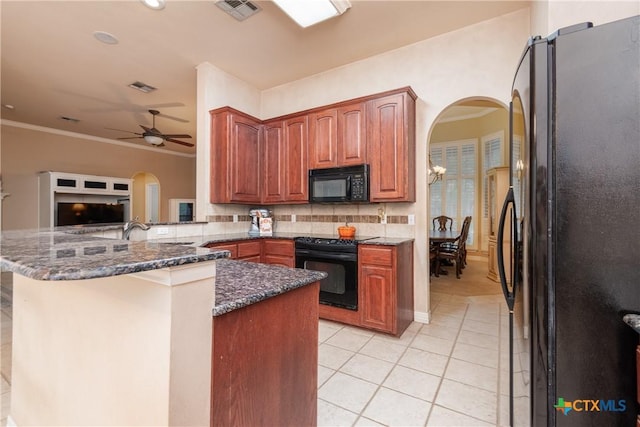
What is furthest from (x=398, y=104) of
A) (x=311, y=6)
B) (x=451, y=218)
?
(x=451, y=218)

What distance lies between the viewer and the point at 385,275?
2.61 meters

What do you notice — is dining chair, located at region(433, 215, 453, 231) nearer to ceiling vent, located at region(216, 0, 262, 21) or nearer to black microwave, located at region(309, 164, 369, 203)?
black microwave, located at region(309, 164, 369, 203)

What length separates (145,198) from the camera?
7859 mm

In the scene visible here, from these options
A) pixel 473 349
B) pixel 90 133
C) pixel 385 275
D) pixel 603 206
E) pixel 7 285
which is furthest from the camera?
pixel 90 133

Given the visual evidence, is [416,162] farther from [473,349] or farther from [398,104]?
[473,349]

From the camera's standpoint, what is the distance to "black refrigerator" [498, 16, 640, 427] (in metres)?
0.86

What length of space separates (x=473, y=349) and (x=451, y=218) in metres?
5.09

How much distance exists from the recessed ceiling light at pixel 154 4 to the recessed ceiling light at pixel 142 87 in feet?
6.03

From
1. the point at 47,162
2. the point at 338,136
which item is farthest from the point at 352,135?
the point at 47,162

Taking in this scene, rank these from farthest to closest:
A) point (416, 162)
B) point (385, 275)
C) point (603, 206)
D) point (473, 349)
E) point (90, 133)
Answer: point (90, 133) → point (416, 162) → point (385, 275) → point (473, 349) → point (603, 206)

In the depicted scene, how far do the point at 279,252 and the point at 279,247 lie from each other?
0.06 meters

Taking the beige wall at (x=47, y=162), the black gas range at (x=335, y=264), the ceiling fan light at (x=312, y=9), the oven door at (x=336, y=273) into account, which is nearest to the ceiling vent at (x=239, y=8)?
the ceiling fan light at (x=312, y=9)

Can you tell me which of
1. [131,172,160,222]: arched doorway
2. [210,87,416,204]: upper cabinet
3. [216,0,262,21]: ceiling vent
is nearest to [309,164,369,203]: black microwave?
[210,87,416,204]: upper cabinet

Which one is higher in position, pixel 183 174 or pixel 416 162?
pixel 183 174
